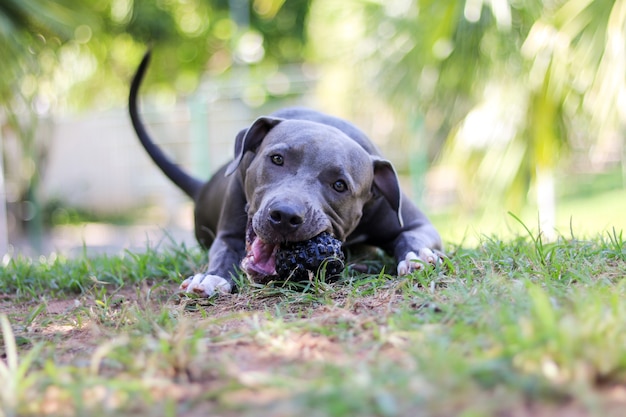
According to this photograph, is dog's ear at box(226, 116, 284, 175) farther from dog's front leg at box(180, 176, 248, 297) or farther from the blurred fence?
the blurred fence

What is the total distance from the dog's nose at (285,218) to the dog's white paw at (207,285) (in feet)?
1.29

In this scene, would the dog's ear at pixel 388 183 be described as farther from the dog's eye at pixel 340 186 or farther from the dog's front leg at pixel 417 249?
the dog's eye at pixel 340 186

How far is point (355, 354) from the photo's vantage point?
1896 millimetres

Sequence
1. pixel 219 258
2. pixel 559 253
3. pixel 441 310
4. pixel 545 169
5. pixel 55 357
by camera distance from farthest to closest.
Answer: pixel 545 169 → pixel 219 258 → pixel 559 253 → pixel 441 310 → pixel 55 357

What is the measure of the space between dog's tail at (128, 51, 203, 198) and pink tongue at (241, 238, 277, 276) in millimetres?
1816

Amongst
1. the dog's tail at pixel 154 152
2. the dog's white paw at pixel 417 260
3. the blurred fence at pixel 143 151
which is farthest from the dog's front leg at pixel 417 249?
the blurred fence at pixel 143 151

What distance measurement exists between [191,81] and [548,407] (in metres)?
18.9

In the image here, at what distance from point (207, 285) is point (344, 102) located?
26.9ft

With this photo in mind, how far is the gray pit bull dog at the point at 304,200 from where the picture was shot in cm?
293

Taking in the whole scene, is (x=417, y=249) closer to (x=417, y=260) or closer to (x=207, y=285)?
(x=417, y=260)

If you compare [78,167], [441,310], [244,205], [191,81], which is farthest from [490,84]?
[191,81]

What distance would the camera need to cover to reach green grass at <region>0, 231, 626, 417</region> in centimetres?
154

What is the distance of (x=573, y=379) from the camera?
156 centimetres

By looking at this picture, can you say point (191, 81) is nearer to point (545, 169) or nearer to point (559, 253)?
point (545, 169)
